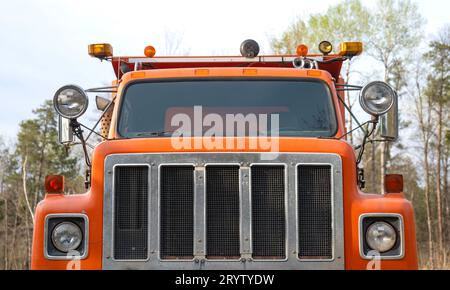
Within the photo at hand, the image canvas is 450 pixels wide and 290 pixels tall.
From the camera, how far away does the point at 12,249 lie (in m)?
59.3

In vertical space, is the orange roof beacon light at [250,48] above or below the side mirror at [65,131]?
above

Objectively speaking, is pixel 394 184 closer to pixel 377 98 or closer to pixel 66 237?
pixel 377 98

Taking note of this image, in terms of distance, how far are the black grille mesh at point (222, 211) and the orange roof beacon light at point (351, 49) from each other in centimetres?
274

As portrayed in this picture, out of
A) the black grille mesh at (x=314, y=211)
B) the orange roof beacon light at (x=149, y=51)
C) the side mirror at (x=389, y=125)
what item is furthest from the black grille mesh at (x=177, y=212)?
the orange roof beacon light at (x=149, y=51)

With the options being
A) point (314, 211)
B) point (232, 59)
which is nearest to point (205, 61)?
point (232, 59)

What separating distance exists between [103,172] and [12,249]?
2209 inches

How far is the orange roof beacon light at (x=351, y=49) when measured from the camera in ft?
26.3

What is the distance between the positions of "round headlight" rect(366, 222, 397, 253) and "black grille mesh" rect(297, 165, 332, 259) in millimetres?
314

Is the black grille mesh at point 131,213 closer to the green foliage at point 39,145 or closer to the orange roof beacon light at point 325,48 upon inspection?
the orange roof beacon light at point 325,48

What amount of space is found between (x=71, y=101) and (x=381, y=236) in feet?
8.98

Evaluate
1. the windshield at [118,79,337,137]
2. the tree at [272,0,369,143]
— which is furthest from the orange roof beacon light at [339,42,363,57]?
the tree at [272,0,369,143]

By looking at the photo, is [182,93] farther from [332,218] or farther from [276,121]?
[332,218]

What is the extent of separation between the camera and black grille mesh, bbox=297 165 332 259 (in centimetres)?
591

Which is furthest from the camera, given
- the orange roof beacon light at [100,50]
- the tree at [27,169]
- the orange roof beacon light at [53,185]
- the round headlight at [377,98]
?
the tree at [27,169]
